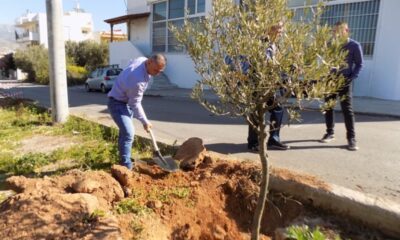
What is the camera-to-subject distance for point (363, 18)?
41.2 ft

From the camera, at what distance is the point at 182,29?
276 cm

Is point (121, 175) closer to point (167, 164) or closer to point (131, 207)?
point (131, 207)

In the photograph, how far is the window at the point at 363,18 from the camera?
40.4ft

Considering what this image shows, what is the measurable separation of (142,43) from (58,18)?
1755 cm

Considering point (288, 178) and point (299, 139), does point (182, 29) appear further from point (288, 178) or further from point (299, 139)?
point (299, 139)

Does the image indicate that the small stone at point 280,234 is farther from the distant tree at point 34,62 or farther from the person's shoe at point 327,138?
the distant tree at point 34,62

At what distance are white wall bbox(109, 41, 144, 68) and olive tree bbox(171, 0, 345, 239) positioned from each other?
21.5 m

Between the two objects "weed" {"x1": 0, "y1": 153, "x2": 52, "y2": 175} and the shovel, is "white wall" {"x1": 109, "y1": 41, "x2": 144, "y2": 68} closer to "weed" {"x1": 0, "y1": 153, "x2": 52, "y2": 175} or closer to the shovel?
"weed" {"x1": 0, "y1": 153, "x2": 52, "y2": 175}

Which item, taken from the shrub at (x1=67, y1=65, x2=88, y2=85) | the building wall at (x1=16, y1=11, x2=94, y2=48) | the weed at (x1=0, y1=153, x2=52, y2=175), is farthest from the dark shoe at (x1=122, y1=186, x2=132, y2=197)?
the building wall at (x1=16, y1=11, x2=94, y2=48)

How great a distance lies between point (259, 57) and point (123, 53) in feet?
79.8

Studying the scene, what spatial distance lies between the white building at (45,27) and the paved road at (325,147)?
52.6m

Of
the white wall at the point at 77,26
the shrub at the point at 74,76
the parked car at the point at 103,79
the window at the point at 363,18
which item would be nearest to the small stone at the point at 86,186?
the window at the point at 363,18

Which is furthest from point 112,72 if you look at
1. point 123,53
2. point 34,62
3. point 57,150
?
point 34,62

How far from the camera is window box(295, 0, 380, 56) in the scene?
40.4 feet
